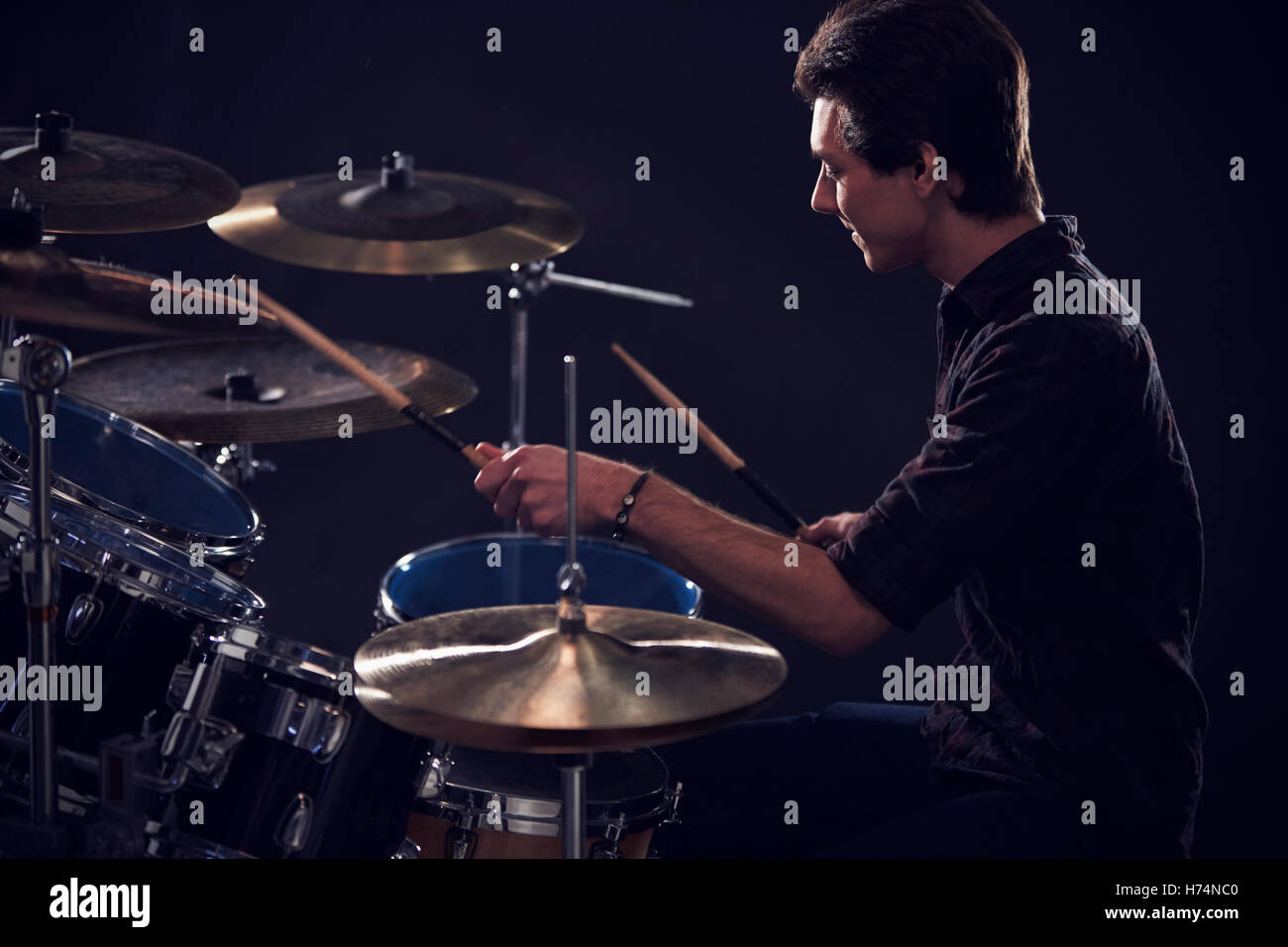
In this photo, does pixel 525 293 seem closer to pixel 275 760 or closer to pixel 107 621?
pixel 107 621

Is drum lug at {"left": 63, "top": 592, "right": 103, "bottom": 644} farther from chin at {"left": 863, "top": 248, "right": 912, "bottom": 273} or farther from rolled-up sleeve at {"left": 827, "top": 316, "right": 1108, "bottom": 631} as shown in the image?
chin at {"left": 863, "top": 248, "right": 912, "bottom": 273}

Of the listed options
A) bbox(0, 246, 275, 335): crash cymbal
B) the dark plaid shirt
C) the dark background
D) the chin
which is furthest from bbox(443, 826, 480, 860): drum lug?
the dark background

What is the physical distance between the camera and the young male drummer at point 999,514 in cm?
153

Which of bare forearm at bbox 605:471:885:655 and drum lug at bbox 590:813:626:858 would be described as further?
drum lug at bbox 590:813:626:858

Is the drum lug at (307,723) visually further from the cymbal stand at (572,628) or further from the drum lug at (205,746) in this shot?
the cymbal stand at (572,628)

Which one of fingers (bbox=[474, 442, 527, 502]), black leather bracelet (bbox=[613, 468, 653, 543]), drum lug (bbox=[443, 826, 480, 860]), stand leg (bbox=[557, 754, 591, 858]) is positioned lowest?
drum lug (bbox=[443, 826, 480, 860])

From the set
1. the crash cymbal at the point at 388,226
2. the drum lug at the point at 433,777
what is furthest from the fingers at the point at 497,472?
the crash cymbal at the point at 388,226

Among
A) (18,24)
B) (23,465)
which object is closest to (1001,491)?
(23,465)

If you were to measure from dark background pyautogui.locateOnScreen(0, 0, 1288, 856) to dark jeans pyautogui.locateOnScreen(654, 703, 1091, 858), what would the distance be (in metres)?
1.31

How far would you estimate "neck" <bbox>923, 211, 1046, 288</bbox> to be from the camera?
68.2 inches

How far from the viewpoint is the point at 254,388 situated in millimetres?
2453

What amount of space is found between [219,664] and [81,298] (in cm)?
50

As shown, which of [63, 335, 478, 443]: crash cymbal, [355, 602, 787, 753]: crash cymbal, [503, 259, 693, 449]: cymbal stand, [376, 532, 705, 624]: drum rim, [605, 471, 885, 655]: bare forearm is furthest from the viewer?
[503, 259, 693, 449]: cymbal stand

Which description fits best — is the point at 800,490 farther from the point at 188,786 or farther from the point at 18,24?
the point at 18,24
